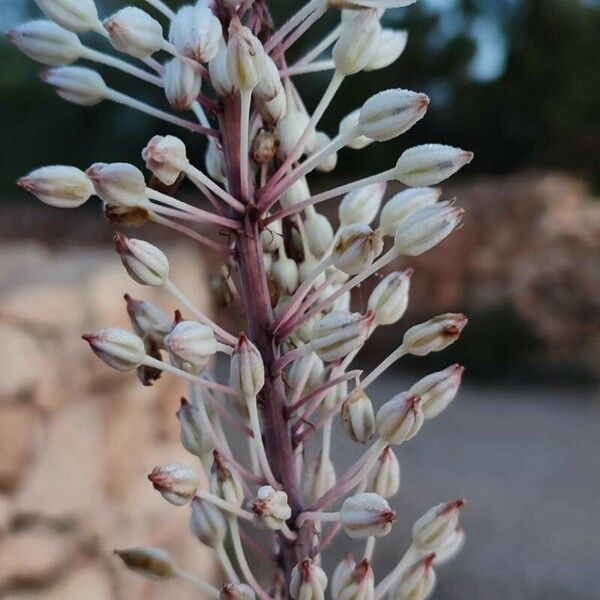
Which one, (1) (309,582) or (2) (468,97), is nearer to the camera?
(1) (309,582)

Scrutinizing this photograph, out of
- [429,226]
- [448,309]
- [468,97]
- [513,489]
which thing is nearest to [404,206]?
[429,226]

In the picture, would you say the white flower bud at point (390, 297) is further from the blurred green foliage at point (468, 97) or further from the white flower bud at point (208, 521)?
the blurred green foliage at point (468, 97)

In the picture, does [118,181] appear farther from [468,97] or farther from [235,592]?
[468,97]

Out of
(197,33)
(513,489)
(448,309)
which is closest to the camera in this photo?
(197,33)

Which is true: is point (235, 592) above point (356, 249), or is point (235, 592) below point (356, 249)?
below

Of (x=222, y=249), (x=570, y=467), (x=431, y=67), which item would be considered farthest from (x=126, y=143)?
(x=222, y=249)

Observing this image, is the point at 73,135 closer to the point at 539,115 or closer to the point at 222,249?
the point at 539,115

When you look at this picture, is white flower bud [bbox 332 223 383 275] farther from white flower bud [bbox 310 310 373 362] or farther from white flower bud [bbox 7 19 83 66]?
white flower bud [bbox 7 19 83 66]

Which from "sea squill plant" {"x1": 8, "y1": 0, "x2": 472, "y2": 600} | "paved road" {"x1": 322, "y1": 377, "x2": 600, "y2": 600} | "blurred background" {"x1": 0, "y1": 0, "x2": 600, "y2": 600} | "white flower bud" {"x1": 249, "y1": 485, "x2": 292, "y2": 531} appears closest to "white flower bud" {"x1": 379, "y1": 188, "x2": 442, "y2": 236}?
"sea squill plant" {"x1": 8, "y1": 0, "x2": 472, "y2": 600}

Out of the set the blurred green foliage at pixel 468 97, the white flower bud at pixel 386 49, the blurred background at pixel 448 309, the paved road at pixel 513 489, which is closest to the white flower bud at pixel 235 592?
the white flower bud at pixel 386 49
